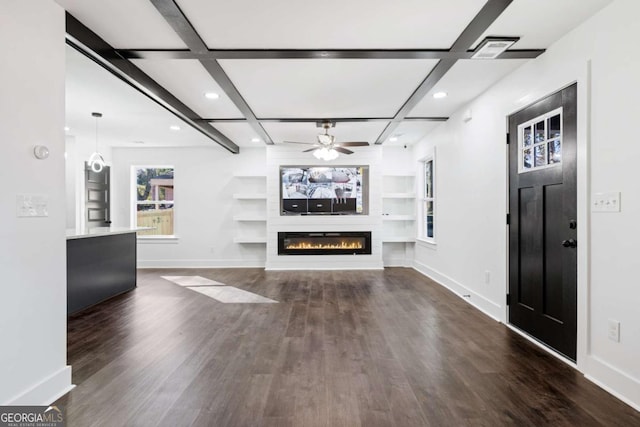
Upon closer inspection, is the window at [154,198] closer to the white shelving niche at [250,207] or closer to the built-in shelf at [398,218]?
the white shelving niche at [250,207]

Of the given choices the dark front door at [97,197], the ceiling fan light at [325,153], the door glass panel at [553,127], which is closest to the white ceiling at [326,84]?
the ceiling fan light at [325,153]

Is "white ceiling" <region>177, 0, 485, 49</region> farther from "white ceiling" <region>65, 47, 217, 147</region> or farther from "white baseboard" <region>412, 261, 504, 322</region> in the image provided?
"white baseboard" <region>412, 261, 504, 322</region>

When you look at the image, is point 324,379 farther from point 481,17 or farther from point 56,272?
point 481,17

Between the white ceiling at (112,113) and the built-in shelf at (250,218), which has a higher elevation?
the white ceiling at (112,113)

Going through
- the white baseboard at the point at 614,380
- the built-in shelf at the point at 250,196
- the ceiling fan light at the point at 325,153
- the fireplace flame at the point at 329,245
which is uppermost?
the ceiling fan light at the point at 325,153

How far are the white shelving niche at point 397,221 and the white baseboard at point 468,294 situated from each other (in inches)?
33.6

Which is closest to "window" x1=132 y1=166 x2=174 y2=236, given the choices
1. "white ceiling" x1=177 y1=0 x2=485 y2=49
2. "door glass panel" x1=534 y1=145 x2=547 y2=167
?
"white ceiling" x1=177 y1=0 x2=485 y2=49

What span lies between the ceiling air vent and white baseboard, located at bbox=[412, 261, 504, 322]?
2.51 meters

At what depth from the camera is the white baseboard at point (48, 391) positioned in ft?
6.21

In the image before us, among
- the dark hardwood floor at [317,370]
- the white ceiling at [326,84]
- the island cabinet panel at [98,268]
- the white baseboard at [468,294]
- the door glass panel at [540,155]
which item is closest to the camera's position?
the dark hardwood floor at [317,370]

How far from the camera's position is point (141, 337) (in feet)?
10.3

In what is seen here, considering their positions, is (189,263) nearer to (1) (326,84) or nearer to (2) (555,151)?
(1) (326,84)

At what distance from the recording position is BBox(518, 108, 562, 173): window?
2775mm

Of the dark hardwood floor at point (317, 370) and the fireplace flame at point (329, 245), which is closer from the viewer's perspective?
the dark hardwood floor at point (317, 370)
